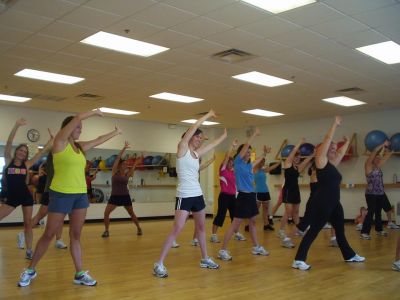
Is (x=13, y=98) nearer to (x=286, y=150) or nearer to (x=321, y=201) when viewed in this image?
(x=286, y=150)

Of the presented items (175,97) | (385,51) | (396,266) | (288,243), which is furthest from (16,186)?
(385,51)

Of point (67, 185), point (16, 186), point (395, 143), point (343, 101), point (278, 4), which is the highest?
point (278, 4)

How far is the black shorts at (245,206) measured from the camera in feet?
16.8

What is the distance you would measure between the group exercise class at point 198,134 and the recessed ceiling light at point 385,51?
2 cm

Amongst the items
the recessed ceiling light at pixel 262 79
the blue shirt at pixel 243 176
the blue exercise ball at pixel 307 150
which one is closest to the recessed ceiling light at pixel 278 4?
the blue shirt at pixel 243 176

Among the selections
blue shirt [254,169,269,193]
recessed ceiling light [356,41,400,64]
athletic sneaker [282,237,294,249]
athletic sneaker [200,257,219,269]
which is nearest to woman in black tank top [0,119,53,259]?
athletic sneaker [200,257,219,269]

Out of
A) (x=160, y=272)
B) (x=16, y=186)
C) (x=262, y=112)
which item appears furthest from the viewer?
(x=262, y=112)

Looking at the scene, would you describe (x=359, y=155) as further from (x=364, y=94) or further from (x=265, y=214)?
(x=265, y=214)

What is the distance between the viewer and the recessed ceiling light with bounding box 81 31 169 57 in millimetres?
5531

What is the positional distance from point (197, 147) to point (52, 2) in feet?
7.02

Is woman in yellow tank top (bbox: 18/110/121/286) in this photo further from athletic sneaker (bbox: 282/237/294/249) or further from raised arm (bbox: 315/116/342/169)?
athletic sneaker (bbox: 282/237/294/249)

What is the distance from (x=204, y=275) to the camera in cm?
417

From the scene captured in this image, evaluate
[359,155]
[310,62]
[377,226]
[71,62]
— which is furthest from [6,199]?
[359,155]

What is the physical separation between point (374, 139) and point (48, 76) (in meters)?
7.35
